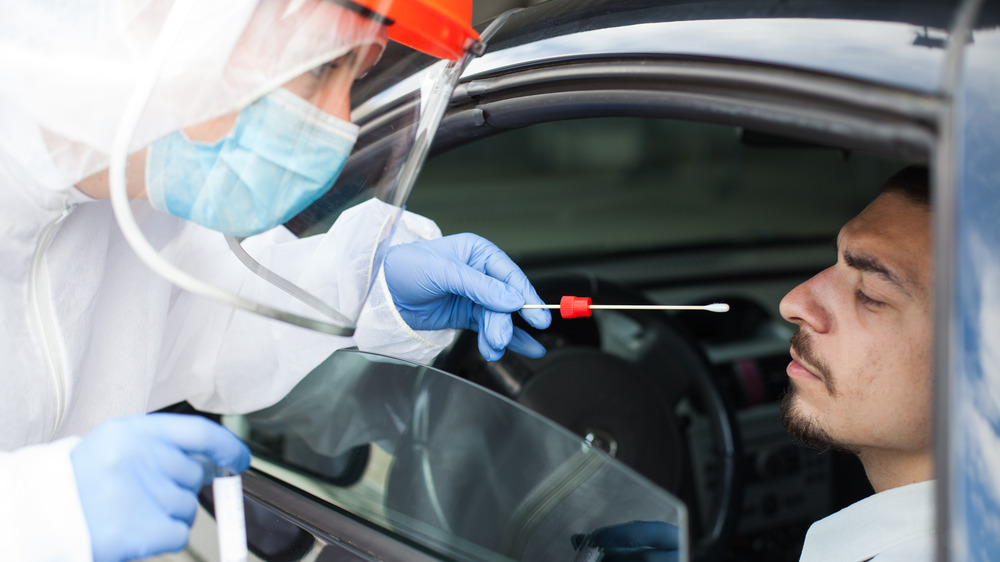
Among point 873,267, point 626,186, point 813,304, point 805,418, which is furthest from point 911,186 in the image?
point 626,186

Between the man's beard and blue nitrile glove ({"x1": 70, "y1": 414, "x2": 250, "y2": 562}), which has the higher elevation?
the man's beard

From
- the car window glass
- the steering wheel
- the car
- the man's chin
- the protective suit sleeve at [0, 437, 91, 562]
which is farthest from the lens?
the car window glass

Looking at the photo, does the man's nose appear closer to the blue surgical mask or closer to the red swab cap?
the red swab cap

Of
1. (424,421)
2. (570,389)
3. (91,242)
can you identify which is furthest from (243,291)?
(570,389)

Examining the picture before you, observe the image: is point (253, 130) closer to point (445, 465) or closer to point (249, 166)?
point (249, 166)

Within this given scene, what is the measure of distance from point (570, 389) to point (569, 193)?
25.3 ft

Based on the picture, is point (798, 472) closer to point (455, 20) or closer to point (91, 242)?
point (455, 20)

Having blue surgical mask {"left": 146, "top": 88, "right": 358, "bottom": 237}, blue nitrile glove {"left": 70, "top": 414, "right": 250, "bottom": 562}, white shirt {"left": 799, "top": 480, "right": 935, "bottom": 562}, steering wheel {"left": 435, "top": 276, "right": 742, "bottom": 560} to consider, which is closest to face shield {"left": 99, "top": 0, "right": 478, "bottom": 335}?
blue surgical mask {"left": 146, "top": 88, "right": 358, "bottom": 237}

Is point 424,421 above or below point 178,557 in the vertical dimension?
above

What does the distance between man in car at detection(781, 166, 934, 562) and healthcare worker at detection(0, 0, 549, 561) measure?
49 cm

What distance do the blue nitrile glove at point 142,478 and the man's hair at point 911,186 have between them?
42.8 inches

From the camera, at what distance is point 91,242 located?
44.7 inches

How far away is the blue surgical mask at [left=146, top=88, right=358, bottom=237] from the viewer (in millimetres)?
940

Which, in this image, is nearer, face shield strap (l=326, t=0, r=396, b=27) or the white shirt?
face shield strap (l=326, t=0, r=396, b=27)
